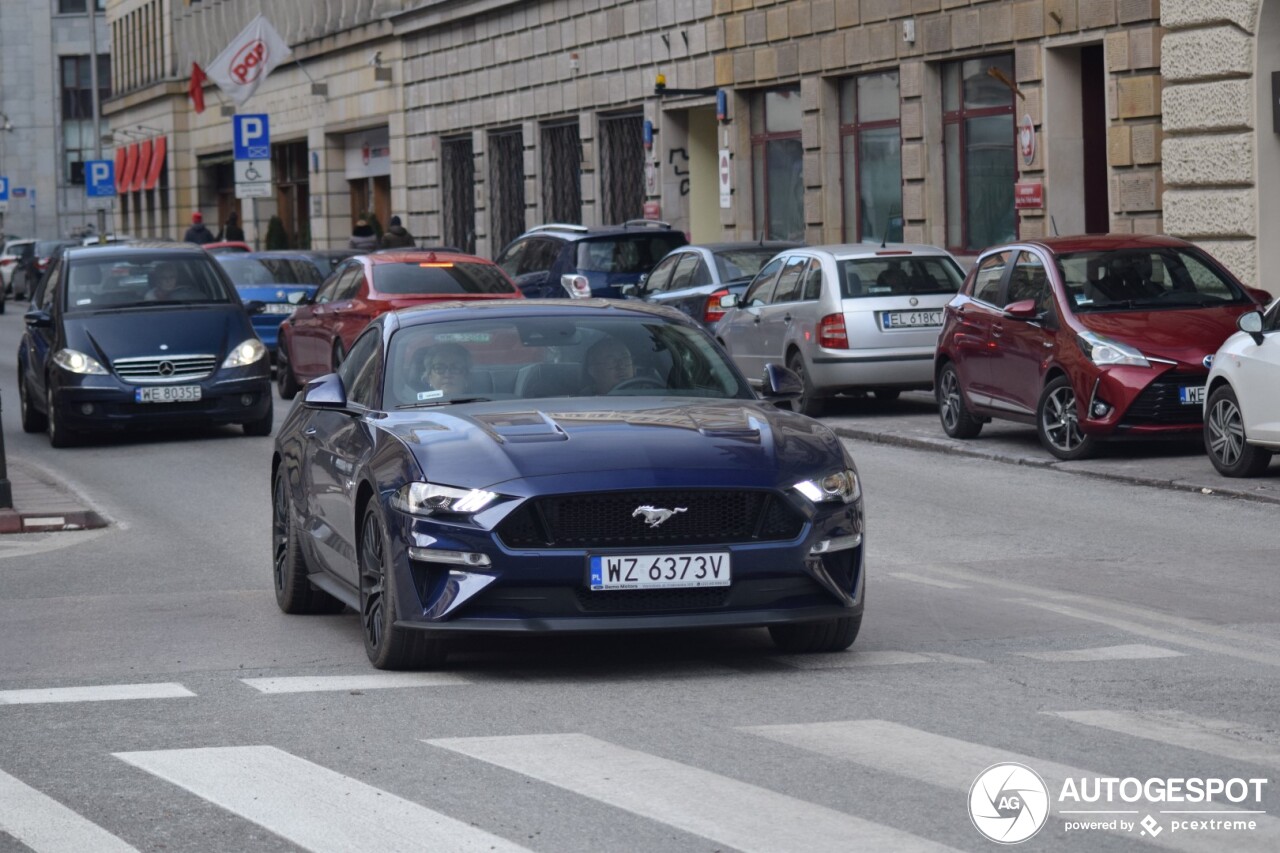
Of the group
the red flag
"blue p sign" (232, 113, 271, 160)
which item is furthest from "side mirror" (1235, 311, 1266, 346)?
the red flag

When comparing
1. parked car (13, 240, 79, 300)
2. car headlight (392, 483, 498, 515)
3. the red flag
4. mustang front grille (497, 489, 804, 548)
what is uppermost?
the red flag

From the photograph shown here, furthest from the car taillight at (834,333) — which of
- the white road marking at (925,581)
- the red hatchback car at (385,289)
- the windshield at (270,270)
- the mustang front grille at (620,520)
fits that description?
the mustang front grille at (620,520)

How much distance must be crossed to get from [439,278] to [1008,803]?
17.9 metres

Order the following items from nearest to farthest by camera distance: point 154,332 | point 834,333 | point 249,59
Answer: point 154,332
point 834,333
point 249,59

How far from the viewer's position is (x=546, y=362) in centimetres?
932

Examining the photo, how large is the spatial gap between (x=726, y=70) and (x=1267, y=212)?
1343cm

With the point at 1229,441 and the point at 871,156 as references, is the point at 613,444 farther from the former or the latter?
the point at 871,156

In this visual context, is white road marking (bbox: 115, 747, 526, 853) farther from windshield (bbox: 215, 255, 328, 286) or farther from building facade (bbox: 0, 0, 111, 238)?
building facade (bbox: 0, 0, 111, 238)

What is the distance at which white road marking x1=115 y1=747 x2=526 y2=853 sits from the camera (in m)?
5.84

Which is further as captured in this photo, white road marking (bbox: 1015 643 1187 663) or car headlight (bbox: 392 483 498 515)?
white road marking (bbox: 1015 643 1187 663)

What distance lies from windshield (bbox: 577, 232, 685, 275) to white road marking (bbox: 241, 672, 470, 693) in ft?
62.0

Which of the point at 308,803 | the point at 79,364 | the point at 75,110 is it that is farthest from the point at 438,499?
the point at 75,110

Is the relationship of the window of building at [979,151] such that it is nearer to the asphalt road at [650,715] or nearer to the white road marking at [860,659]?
the asphalt road at [650,715]

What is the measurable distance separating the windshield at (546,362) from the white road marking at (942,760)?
7.66 feet
